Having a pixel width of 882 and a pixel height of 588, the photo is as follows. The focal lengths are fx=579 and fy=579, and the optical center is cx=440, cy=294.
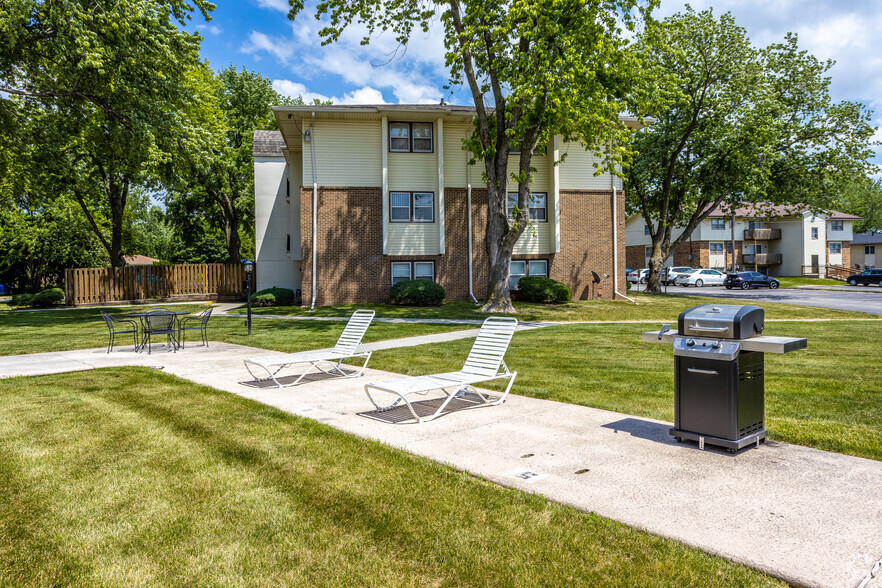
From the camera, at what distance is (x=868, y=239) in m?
73.4

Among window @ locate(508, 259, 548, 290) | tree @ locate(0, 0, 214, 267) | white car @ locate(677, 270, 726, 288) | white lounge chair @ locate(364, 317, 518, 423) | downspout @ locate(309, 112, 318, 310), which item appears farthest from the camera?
white car @ locate(677, 270, 726, 288)

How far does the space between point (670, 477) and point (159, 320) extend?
489 inches

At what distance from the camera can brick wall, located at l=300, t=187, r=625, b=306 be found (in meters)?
25.2

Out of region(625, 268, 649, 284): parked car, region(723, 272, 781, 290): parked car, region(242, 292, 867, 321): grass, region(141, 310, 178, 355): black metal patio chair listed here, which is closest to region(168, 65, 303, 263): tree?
region(242, 292, 867, 321): grass

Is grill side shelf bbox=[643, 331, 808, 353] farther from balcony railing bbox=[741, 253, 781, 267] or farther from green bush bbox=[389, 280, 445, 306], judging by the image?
balcony railing bbox=[741, 253, 781, 267]

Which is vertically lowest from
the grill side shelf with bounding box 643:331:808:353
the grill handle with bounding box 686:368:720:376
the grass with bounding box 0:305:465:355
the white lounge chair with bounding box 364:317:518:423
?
the grass with bounding box 0:305:465:355

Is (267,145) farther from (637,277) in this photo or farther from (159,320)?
(637,277)

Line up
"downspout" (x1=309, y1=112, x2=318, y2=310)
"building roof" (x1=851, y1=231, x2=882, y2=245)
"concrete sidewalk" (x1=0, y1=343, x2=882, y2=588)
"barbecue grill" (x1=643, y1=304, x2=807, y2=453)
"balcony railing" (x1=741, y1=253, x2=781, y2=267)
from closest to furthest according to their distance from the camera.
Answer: "concrete sidewalk" (x1=0, y1=343, x2=882, y2=588) → "barbecue grill" (x1=643, y1=304, x2=807, y2=453) → "downspout" (x1=309, y1=112, x2=318, y2=310) → "balcony railing" (x1=741, y1=253, x2=781, y2=267) → "building roof" (x1=851, y1=231, x2=882, y2=245)

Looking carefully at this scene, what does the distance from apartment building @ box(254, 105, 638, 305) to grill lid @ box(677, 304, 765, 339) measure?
20.4 metres

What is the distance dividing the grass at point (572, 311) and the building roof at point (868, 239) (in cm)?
6090

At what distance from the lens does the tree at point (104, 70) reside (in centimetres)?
1688

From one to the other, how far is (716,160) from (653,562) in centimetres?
3168

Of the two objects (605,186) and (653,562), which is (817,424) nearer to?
(653,562)

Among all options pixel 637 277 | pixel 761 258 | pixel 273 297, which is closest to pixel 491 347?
pixel 273 297
